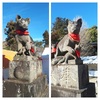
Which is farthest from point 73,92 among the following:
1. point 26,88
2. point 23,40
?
point 23,40

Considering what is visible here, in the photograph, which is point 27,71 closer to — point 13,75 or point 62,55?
point 13,75

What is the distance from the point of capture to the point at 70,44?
3898 mm

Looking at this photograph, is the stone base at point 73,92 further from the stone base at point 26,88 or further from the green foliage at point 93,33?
the green foliage at point 93,33

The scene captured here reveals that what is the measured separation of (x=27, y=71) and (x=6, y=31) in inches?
32.0

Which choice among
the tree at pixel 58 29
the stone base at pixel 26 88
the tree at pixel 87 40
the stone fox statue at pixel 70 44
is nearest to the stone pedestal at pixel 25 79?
the stone base at pixel 26 88

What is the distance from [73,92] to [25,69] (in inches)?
36.1

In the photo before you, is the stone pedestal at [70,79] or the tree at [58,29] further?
the tree at [58,29]

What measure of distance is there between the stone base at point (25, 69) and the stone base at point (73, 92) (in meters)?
0.41

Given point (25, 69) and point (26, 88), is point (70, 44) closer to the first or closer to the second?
point (25, 69)

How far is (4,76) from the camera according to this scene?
3984mm

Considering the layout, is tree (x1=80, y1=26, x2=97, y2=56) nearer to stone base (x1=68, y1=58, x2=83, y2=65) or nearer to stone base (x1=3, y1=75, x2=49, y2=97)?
stone base (x1=68, y1=58, x2=83, y2=65)

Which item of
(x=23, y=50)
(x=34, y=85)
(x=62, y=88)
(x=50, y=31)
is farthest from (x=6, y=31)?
(x=62, y=88)

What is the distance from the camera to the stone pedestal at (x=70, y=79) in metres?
3.74

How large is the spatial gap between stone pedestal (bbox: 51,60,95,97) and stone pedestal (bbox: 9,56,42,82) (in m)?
0.29
